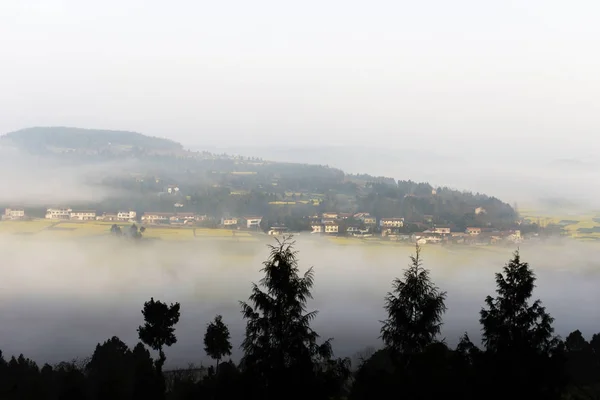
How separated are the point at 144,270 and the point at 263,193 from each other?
29511mm

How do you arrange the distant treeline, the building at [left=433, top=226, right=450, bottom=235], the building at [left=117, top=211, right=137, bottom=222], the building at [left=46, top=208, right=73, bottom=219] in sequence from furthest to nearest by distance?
the building at [left=46, top=208, right=73, bottom=219], the building at [left=117, top=211, right=137, bottom=222], the building at [left=433, top=226, right=450, bottom=235], the distant treeline

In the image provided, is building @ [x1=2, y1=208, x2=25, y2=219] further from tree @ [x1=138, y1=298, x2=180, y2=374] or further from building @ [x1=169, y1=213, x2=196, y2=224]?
tree @ [x1=138, y1=298, x2=180, y2=374]

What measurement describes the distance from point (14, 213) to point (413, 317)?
10773 centimetres

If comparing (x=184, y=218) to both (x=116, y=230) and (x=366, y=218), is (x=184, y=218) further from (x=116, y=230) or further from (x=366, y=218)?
(x=366, y=218)

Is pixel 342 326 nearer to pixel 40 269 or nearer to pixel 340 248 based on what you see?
pixel 340 248

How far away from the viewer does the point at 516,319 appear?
55.6 feet

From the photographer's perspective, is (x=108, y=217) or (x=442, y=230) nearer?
(x=442, y=230)

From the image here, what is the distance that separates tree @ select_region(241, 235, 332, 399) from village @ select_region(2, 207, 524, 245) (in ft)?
183

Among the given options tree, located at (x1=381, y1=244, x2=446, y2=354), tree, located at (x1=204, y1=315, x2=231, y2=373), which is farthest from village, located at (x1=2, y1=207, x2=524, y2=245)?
tree, located at (x1=381, y1=244, x2=446, y2=354)

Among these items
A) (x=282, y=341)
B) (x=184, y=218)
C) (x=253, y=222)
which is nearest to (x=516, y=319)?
(x=282, y=341)

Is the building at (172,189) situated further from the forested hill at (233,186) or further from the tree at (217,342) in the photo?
the tree at (217,342)

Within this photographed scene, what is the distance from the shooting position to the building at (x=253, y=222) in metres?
87.6

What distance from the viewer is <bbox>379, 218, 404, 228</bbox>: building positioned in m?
80.4

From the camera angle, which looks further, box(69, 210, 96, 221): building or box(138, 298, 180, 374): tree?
box(69, 210, 96, 221): building
